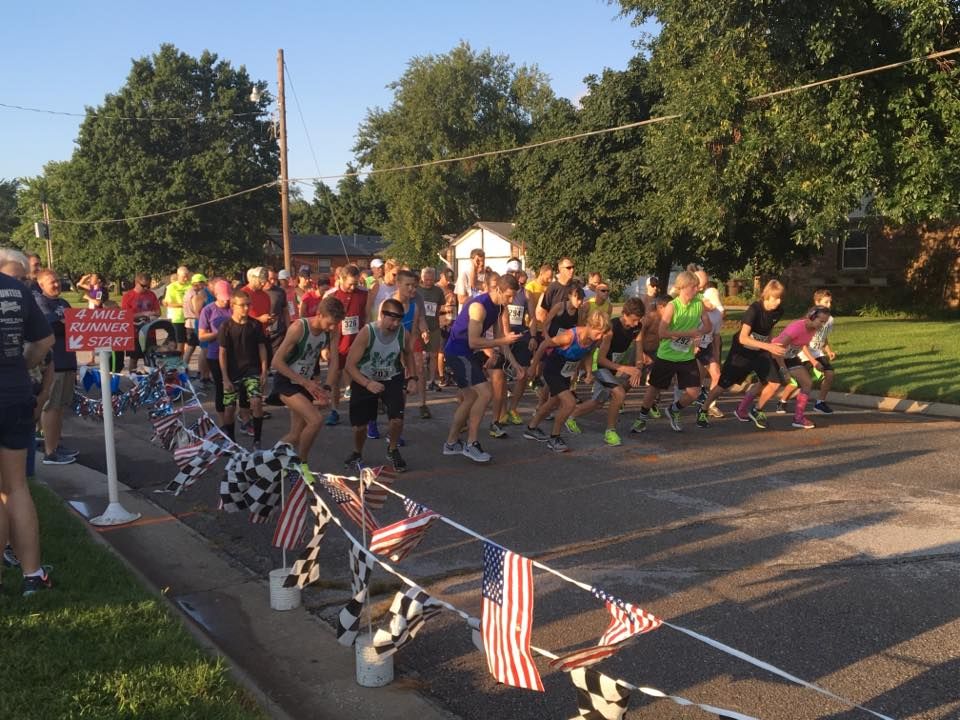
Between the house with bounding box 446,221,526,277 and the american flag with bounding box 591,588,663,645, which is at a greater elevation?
the house with bounding box 446,221,526,277

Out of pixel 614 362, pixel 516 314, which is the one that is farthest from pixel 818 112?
pixel 614 362

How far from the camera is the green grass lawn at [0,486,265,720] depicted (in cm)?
325

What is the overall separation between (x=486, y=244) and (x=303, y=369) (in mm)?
45171

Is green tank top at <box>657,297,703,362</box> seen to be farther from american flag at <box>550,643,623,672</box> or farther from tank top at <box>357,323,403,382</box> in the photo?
american flag at <box>550,643,623,672</box>

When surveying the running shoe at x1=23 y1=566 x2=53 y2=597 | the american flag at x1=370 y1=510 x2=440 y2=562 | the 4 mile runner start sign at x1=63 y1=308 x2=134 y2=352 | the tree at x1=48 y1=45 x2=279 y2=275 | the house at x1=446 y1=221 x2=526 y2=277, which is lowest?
the running shoe at x1=23 y1=566 x2=53 y2=597

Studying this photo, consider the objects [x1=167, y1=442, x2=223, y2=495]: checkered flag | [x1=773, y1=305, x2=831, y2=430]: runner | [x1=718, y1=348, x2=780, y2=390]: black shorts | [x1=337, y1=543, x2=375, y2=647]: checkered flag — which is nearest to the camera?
[x1=337, y1=543, x2=375, y2=647]: checkered flag

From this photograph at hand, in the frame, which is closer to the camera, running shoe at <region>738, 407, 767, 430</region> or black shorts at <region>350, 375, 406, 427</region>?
black shorts at <region>350, 375, 406, 427</region>

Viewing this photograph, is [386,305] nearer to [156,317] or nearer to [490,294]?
[490,294]

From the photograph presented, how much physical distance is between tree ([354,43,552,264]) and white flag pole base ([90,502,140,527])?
46.8m

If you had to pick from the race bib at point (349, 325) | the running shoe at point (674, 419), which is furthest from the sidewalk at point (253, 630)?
the running shoe at point (674, 419)

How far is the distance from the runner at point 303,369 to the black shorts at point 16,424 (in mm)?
2633

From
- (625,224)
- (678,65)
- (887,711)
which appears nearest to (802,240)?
(678,65)

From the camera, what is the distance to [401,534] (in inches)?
151

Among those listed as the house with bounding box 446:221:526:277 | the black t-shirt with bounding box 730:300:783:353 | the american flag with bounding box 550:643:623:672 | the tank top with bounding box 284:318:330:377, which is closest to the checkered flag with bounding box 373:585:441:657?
the american flag with bounding box 550:643:623:672
